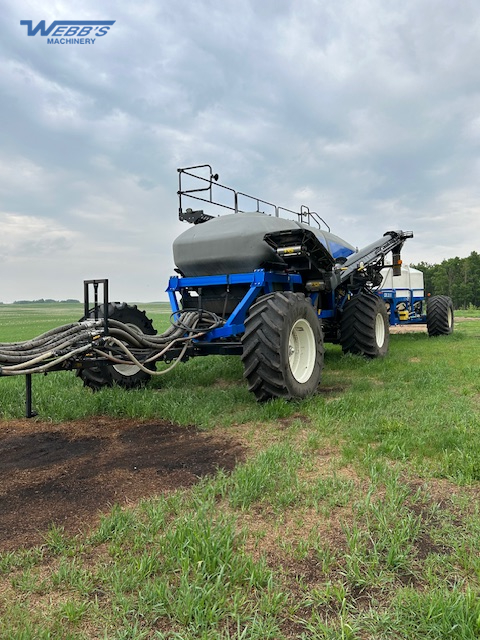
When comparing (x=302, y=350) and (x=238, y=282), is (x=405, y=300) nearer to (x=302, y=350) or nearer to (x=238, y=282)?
(x=302, y=350)

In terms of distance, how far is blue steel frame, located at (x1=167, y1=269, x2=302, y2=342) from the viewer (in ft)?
19.6

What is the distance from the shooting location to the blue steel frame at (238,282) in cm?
599

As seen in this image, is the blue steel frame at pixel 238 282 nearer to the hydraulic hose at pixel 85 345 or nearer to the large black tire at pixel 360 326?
the hydraulic hose at pixel 85 345

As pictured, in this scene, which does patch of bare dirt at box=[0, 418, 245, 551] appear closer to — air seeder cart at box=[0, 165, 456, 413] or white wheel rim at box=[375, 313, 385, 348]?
air seeder cart at box=[0, 165, 456, 413]

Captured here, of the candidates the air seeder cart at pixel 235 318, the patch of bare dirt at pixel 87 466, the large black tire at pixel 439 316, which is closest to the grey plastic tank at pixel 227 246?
the air seeder cart at pixel 235 318

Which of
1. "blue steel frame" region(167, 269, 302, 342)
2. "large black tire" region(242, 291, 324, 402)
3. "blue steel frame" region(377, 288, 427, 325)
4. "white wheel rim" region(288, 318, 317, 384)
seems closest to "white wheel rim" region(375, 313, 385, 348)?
"blue steel frame" region(377, 288, 427, 325)

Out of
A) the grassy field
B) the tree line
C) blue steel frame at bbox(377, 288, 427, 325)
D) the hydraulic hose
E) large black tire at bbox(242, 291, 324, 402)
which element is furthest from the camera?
the tree line

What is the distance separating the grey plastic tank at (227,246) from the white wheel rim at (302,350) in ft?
3.41

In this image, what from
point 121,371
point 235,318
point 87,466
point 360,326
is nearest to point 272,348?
point 235,318

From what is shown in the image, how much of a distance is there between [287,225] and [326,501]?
15.8 ft

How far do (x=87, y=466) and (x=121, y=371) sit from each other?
109 inches

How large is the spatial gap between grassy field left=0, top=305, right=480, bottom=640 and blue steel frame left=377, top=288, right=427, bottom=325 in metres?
8.12

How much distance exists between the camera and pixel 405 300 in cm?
1325

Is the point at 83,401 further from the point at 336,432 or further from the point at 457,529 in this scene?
the point at 457,529
